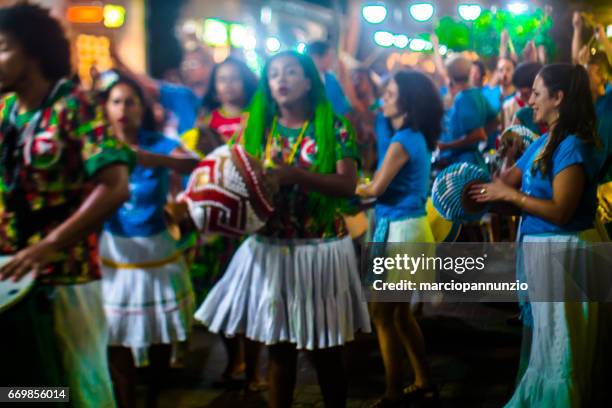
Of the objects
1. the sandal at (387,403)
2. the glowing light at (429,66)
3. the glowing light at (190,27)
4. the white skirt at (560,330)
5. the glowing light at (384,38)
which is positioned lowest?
the sandal at (387,403)

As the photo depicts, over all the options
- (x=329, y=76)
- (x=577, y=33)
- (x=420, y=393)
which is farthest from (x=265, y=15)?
(x=420, y=393)

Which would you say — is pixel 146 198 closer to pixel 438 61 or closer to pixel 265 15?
pixel 265 15

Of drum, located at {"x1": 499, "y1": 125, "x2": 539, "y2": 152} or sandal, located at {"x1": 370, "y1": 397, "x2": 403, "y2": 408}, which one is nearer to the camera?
drum, located at {"x1": 499, "y1": 125, "x2": 539, "y2": 152}

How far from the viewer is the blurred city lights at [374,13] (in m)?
3.08

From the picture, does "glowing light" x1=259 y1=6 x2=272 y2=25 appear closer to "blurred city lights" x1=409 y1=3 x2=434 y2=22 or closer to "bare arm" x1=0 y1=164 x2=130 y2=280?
"blurred city lights" x1=409 y1=3 x2=434 y2=22

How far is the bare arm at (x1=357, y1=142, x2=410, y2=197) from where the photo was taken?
10.1 feet

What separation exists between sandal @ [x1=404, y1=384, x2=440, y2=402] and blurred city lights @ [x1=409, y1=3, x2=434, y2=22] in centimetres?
151

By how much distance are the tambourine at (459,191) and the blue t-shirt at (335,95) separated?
0.48 meters

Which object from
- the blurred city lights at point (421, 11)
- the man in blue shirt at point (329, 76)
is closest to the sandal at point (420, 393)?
the man in blue shirt at point (329, 76)

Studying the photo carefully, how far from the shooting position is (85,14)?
9.71 ft

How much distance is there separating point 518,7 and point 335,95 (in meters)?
0.79

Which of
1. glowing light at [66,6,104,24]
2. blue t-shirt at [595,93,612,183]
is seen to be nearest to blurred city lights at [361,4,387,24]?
blue t-shirt at [595,93,612,183]

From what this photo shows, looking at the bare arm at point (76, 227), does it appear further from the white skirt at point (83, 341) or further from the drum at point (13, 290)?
the white skirt at point (83, 341)

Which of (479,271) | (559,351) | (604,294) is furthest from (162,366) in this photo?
(604,294)
